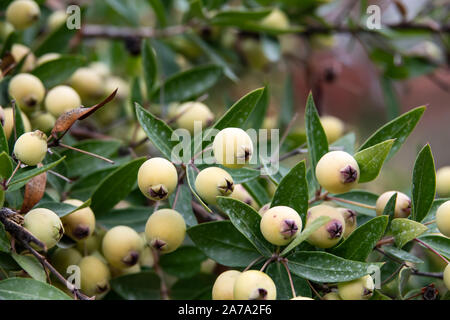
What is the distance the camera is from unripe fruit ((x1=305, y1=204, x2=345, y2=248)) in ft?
2.20

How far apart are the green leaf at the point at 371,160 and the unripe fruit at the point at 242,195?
20 cm

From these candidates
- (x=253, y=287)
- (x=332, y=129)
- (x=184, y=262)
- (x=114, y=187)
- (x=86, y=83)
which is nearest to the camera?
(x=253, y=287)

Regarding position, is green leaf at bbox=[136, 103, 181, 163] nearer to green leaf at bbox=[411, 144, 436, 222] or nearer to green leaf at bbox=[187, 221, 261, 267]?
green leaf at bbox=[187, 221, 261, 267]

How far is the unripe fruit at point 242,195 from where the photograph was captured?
0.82 metres

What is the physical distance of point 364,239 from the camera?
2.18ft

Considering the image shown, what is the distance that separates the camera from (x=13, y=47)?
954mm

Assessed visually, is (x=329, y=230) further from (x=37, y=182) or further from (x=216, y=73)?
(x=216, y=73)

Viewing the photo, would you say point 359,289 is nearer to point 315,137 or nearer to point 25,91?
point 315,137

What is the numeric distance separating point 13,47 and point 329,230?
2.19 ft

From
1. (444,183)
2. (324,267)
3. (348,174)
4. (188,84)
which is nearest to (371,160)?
(348,174)

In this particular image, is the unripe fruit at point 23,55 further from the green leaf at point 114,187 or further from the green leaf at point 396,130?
the green leaf at point 396,130

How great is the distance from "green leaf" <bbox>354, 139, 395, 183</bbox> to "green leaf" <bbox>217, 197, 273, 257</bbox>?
16cm

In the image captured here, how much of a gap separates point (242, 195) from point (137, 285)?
0.23 metres

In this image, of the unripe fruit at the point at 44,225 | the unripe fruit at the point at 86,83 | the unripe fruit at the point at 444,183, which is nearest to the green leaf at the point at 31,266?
the unripe fruit at the point at 44,225
